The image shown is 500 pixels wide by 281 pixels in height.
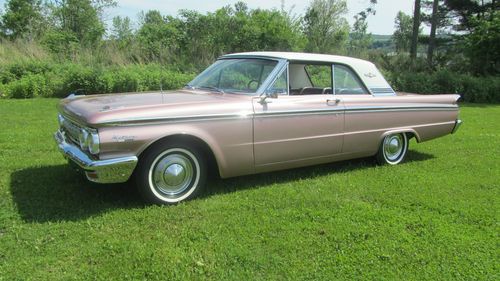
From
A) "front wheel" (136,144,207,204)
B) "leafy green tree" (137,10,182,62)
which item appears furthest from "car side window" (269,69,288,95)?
"leafy green tree" (137,10,182,62)

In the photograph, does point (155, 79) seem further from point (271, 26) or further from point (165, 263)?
point (165, 263)

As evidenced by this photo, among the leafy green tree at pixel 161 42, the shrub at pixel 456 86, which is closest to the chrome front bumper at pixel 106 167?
the leafy green tree at pixel 161 42

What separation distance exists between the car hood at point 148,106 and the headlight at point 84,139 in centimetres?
11

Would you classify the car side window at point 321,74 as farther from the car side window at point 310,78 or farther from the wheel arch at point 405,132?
the wheel arch at point 405,132

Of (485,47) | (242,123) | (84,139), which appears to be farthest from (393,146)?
(485,47)

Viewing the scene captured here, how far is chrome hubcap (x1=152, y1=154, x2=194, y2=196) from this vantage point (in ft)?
14.2

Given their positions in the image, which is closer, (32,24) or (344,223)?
(344,223)

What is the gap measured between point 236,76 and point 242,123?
89cm

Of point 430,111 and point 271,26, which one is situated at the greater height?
point 271,26

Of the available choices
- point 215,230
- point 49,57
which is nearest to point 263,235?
point 215,230

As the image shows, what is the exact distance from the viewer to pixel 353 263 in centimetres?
344

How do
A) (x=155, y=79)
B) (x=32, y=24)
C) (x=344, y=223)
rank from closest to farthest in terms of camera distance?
1. (x=344, y=223)
2. (x=155, y=79)
3. (x=32, y=24)

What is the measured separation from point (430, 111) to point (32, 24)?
3321cm

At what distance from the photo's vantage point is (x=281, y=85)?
16.7ft
